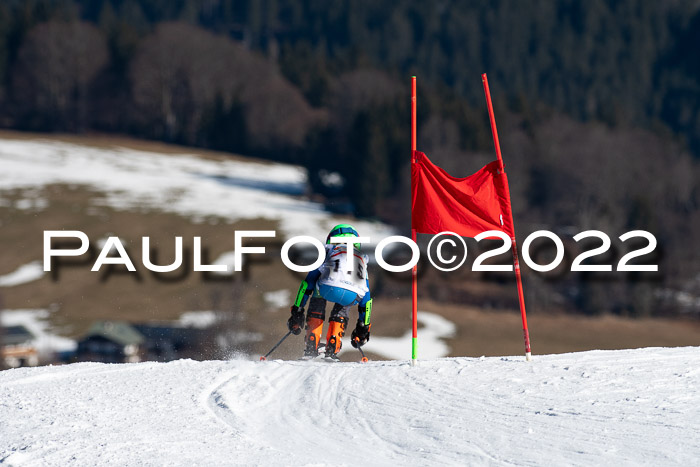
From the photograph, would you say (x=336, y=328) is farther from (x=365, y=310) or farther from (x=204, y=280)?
(x=204, y=280)

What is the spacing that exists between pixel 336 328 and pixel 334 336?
103 millimetres

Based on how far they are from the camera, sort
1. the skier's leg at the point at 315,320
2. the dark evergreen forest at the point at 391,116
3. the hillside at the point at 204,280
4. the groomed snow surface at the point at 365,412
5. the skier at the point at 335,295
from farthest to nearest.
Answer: the dark evergreen forest at the point at 391,116, the hillside at the point at 204,280, the skier's leg at the point at 315,320, the skier at the point at 335,295, the groomed snow surface at the point at 365,412

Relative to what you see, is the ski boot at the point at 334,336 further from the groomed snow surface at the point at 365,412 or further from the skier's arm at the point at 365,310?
the groomed snow surface at the point at 365,412

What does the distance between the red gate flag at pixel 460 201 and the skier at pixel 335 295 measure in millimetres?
1139

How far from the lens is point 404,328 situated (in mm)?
36594

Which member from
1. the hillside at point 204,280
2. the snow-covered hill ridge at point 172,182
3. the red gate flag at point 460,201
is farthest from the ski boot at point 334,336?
the snow-covered hill ridge at point 172,182

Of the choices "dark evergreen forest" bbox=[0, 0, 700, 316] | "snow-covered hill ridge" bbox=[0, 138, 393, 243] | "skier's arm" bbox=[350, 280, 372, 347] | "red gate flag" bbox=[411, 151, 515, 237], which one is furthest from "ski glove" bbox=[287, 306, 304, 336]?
"snow-covered hill ridge" bbox=[0, 138, 393, 243]

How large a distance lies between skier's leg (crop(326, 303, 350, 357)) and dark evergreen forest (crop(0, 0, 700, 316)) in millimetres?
44027

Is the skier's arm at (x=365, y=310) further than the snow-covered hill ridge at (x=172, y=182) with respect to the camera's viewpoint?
No

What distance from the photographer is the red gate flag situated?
9.15 metres

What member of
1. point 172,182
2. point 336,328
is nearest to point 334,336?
point 336,328

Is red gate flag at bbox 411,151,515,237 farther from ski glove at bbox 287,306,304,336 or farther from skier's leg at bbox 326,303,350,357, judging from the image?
ski glove at bbox 287,306,304,336

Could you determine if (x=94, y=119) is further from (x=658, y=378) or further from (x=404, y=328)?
(x=658, y=378)

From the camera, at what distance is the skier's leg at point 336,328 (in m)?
10.2
